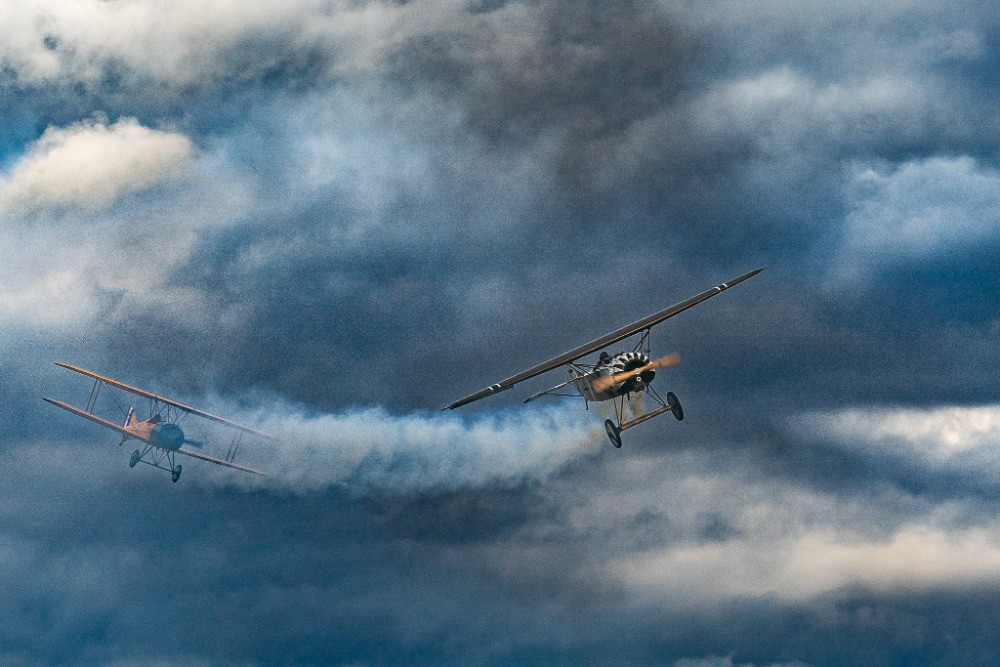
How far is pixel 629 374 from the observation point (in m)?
174

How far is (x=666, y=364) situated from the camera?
576 ft

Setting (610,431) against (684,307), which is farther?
(684,307)

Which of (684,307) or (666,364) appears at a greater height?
(684,307)

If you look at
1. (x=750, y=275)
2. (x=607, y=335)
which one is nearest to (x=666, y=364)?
(x=607, y=335)

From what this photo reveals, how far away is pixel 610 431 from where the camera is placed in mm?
177875

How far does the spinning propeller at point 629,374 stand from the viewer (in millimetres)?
174250

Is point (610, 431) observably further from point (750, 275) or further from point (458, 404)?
point (750, 275)

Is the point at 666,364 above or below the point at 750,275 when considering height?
below

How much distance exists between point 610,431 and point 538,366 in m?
12.9

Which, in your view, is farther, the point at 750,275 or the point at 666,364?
the point at 750,275

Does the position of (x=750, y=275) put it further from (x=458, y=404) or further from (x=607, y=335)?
(x=458, y=404)

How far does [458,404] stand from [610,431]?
20.8 m

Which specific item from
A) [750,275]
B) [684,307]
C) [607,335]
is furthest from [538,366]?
[750,275]

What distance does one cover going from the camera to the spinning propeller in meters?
174
